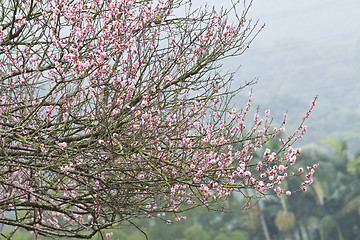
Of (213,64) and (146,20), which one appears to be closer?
(146,20)

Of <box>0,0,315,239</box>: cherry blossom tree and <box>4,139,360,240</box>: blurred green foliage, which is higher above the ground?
<box>4,139,360,240</box>: blurred green foliage

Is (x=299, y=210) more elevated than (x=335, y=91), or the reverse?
(x=335, y=91)

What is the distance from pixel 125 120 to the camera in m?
6.21

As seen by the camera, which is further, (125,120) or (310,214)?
(310,214)

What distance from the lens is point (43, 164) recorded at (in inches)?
249

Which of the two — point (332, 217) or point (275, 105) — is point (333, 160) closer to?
point (332, 217)

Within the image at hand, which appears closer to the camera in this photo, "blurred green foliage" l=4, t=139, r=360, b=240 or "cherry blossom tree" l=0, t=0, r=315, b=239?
"cherry blossom tree" l=0, t=0, r=315, b=239

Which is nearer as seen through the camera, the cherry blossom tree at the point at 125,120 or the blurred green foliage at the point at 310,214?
the cherry blossom tree at the point at 125,120

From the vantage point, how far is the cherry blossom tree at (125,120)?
5.98m

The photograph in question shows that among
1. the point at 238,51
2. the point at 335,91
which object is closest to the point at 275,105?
the point at 335,91

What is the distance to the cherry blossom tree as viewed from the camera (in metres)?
5.98

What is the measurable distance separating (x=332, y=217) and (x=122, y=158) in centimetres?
4598

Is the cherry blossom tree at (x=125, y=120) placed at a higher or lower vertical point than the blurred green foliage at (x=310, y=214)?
lower

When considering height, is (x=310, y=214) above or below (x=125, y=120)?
above
